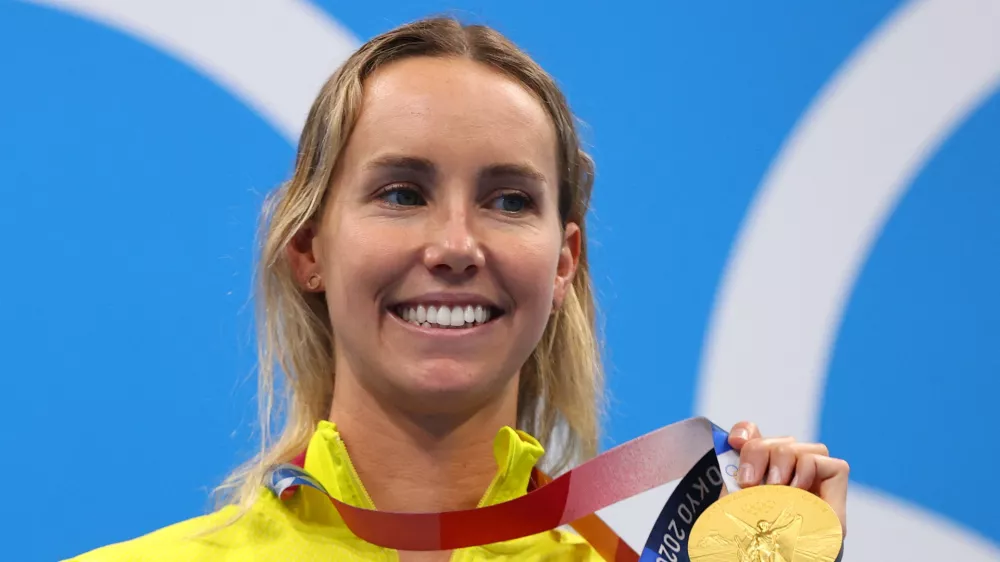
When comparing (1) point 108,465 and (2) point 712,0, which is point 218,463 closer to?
(1) point 108,465

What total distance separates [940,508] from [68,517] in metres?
1.38

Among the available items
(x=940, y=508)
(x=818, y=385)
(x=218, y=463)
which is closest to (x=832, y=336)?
(x=818, y=385)

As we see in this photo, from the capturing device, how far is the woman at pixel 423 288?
135cm

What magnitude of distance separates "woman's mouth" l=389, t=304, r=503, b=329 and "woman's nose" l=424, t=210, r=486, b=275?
43 millimetres

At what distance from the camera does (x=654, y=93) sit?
2010mm

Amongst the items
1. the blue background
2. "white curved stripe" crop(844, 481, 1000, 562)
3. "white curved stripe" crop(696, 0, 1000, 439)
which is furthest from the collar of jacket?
"white curved stripe" crop(844, 481, 1000, 562)

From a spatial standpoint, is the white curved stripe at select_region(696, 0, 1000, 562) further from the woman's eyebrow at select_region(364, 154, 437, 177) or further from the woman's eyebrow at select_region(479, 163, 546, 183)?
the woman's eyebrow at select_region(364, 154, 437, 177)

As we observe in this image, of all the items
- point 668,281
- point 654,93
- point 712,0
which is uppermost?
point 712,0

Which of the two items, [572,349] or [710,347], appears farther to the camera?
[710,347]

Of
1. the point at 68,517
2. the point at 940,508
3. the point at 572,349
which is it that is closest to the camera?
the point at 572,349

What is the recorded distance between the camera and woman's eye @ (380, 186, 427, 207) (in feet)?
4.52

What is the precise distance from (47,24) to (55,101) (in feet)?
0.40

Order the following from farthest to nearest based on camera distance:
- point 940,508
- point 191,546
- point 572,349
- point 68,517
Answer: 1. point 940,508
2. point 68,517
3. point 572,349
4. point 191,546

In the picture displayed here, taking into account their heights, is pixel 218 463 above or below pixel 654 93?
below
